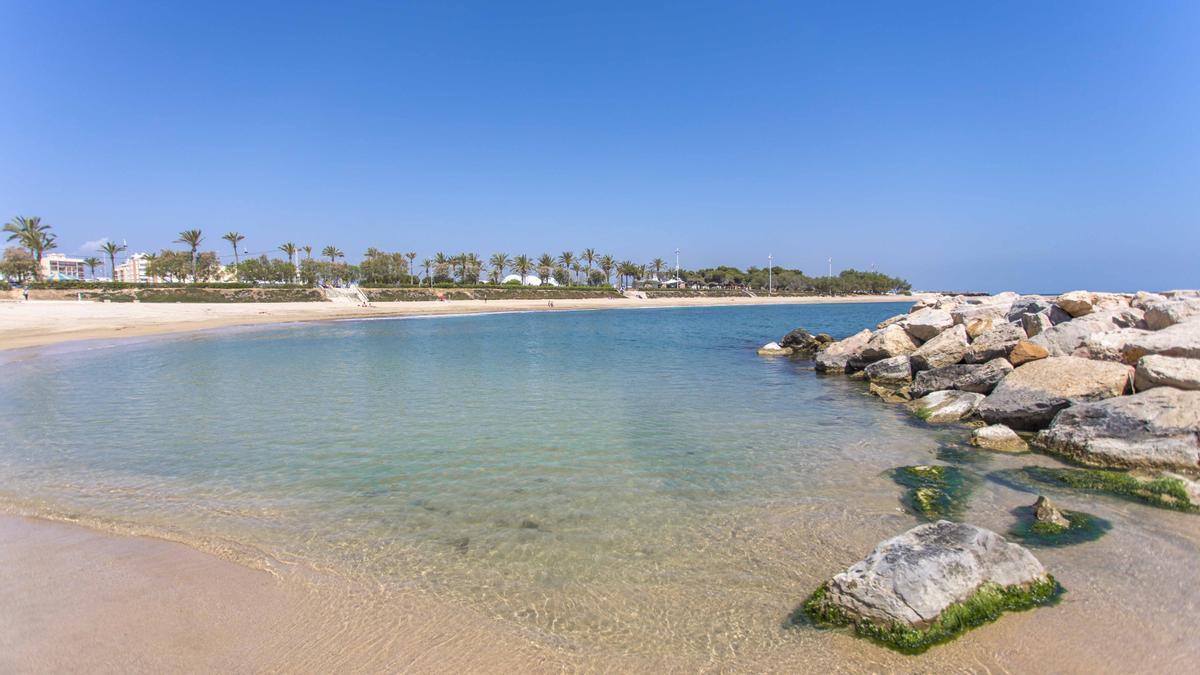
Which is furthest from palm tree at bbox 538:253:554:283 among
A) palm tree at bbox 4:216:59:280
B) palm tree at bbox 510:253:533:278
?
palm tree at bbox 4:216:59:280

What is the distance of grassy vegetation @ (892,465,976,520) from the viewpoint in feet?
23.4

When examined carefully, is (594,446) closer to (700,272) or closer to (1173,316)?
(1173,316)

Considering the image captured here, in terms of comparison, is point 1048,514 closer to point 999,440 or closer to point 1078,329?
point 999,440

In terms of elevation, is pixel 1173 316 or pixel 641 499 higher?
pixel 1173 316

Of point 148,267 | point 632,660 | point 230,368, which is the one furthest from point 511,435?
point 148,267

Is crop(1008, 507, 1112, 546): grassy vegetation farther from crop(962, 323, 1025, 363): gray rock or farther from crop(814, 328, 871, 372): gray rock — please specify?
crop(814, 328, 871, 372): gray rock

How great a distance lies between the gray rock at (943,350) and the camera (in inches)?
667

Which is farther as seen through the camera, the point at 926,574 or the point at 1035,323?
the point at 1035,323

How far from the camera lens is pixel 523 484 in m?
8.13

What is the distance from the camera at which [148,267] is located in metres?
94.1

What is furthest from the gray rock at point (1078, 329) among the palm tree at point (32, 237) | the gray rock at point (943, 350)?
the palm tree at point (32, 237)

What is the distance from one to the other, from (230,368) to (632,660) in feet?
73.6

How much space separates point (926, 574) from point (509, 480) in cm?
541

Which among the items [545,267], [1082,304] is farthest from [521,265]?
[1082,304]
